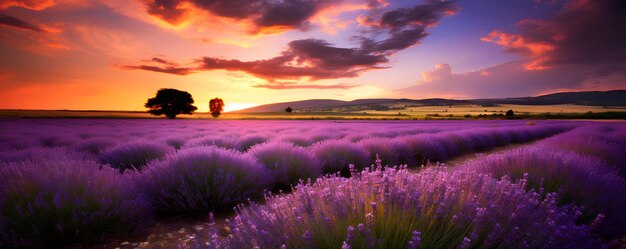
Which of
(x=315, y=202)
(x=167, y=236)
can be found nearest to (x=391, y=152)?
(x=167, y=236)

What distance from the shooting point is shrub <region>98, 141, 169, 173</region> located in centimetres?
552

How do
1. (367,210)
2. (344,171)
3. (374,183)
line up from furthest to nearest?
1. (344,171)
2. (374,183)
3. (367,210)

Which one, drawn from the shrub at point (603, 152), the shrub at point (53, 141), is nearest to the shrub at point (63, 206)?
the shrub at point (603, 152)

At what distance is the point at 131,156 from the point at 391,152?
5.54 metres

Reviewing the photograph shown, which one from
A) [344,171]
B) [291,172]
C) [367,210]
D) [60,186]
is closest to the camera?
[367,210]

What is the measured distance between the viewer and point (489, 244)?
4.75ft

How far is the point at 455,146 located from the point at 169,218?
345 inches

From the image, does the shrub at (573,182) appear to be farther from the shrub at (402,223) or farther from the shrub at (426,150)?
the shrub at (426,150)

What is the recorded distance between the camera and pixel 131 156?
18.6 ft

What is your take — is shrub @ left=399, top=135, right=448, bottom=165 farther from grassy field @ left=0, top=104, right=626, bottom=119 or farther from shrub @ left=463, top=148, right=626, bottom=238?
grassy field @ left=0, top=104, right=626, bottom=119

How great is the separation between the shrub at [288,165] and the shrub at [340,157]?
67 cm

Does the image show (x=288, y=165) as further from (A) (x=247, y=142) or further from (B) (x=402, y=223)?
(A) (x=247, y=142)

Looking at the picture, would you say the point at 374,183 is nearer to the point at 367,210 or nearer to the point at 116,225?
the point at 367,210

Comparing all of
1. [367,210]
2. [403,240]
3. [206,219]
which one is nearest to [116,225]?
[206,219]
